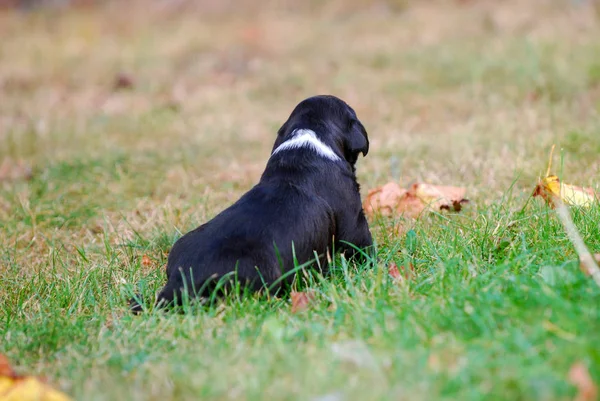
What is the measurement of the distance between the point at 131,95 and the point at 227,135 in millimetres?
3089

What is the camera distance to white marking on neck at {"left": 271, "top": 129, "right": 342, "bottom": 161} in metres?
3.87

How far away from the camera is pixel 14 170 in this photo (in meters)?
6.73

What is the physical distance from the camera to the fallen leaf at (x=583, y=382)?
2.01 m

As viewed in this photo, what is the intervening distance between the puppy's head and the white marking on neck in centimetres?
4

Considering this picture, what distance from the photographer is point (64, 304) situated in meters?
3.57

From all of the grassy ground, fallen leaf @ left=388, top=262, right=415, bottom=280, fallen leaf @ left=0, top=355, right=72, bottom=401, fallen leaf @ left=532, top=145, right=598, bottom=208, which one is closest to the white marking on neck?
the grassy ground

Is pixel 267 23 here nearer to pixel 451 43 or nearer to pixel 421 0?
pixel 421 0

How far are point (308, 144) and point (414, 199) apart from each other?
979mm

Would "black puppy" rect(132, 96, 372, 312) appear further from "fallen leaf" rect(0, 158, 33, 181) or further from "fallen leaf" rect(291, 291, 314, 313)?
"fallen leaf" rect(0, 158, 33, 181)

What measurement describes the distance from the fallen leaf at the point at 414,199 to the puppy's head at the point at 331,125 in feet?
1.63

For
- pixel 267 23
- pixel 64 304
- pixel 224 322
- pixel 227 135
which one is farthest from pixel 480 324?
pixel 267 23

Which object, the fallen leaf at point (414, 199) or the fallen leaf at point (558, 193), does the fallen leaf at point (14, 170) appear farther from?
the fallen leaf at point (558, 193)

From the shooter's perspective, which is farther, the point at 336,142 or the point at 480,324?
the point at 336,142

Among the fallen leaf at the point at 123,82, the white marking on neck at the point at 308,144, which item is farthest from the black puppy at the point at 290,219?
the fallen leaf at the point at 123,82
